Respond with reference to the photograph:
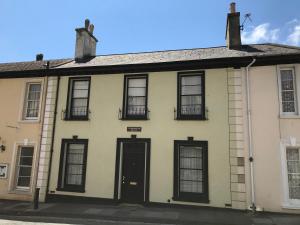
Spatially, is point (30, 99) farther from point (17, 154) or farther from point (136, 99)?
point (136, 99)

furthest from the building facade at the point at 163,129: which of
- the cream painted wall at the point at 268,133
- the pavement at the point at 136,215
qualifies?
the pavement at the point at 136,215

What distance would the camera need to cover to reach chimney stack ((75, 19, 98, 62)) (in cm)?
1508

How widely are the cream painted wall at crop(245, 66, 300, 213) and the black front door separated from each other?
4571 mm

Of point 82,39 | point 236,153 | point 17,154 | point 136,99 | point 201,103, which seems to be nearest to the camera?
point 236,153

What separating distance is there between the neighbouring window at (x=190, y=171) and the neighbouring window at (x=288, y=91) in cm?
349

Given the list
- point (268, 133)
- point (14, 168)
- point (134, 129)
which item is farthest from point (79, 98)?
point (268, 133)

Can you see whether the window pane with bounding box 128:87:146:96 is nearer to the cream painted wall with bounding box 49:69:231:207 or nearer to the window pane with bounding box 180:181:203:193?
the cream painted wall with bounding box 49:69:231:207

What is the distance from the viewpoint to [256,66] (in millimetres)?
11203

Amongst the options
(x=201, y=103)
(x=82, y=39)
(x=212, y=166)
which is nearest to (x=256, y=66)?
(x=201, y=103)

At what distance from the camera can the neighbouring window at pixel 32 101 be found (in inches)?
542

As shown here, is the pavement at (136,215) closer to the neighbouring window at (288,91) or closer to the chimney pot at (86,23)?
the neighbouring window at (288,91)

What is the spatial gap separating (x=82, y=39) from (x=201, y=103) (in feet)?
25.6

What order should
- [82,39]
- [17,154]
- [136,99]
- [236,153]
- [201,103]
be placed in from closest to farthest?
[236,153] → [201,103] → [136,99] → [17,154] → [82,39]

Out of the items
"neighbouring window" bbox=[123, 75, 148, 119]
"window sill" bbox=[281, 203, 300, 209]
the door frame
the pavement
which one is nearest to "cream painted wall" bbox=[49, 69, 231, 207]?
the door frame
